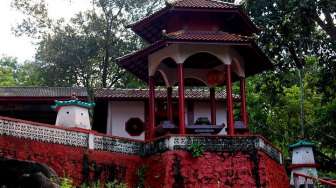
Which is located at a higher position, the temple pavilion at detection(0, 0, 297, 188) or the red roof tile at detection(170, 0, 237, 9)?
the red roof tile at detection(170, 0, 237, 9)

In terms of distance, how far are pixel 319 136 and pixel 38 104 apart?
1515 cm

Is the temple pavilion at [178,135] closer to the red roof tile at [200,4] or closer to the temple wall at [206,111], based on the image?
the red roof tile at [200,4]

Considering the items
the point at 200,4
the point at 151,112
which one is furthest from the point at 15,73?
the point at 200,4

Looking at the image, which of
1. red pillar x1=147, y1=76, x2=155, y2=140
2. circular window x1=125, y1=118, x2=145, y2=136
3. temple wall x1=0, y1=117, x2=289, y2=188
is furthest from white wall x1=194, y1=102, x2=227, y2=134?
temple wall x1=0, y1=117, x2=289, y2=188

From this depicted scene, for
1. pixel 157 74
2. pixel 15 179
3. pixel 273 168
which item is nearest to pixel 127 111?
pixel 157 74

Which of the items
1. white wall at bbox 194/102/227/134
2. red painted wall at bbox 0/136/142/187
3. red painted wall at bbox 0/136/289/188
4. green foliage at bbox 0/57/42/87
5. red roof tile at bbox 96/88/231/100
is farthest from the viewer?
green foliage at bbox 0/57/42/87

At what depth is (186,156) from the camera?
17.8 meters

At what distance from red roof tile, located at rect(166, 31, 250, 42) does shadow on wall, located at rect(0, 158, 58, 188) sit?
801 centimetres

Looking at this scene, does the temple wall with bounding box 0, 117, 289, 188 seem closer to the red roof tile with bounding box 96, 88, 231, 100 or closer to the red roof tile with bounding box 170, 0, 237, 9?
the red roof tile with bounding box 170, 0, 237, 9

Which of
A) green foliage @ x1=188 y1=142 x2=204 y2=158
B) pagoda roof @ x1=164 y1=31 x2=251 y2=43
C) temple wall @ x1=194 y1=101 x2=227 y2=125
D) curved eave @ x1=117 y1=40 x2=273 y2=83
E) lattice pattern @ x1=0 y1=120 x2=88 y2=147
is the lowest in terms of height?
green foliage @ x1=188 y1=142 x2=204 y2=158

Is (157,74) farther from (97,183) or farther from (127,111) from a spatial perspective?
(97,183)

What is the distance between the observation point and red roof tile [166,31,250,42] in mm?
19266

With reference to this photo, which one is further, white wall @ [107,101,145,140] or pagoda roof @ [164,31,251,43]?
white wall @ [107,101,145,140]

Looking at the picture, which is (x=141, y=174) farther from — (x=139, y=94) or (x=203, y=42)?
(x=139, y=94)
